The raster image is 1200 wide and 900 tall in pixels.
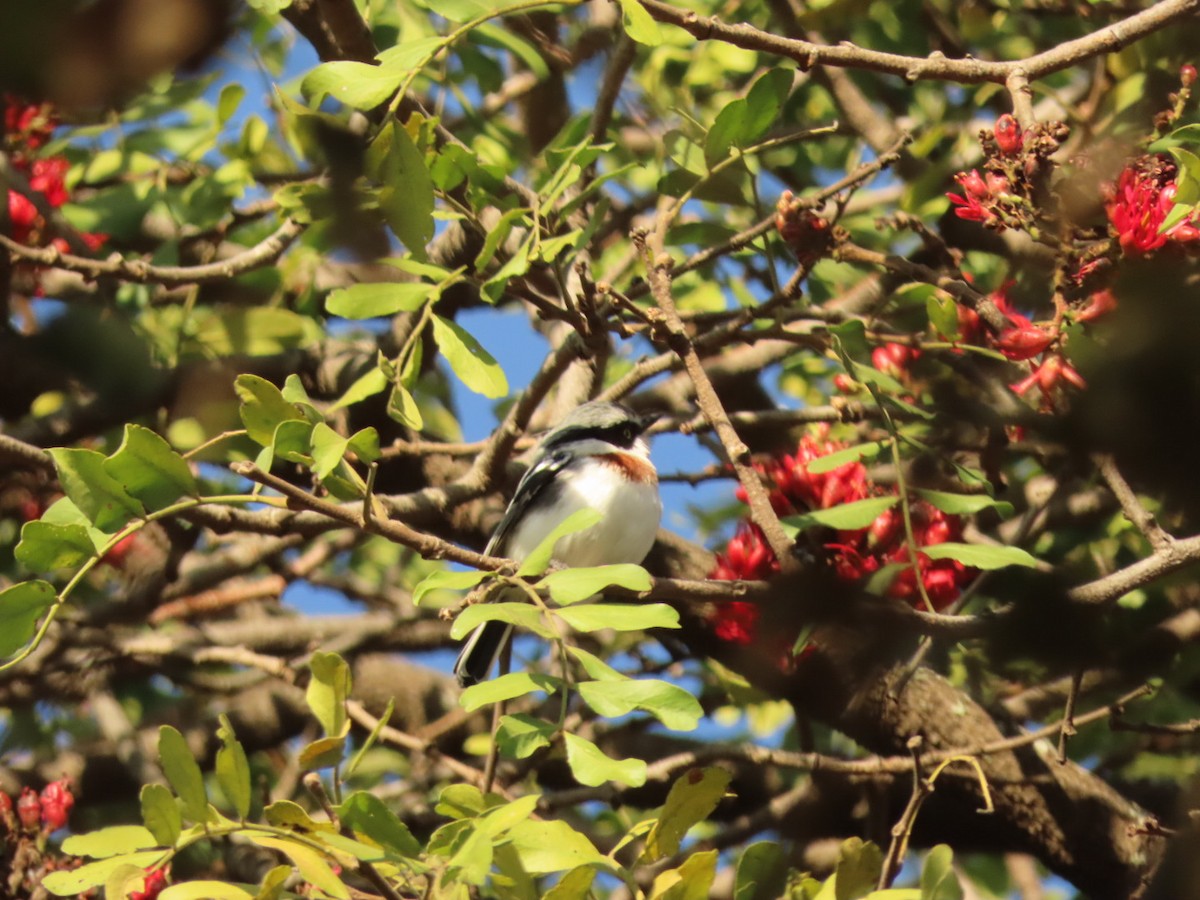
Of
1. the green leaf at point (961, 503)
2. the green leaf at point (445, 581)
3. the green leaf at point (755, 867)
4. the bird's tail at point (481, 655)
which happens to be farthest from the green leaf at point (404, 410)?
the bird's tail at point (481, 655)

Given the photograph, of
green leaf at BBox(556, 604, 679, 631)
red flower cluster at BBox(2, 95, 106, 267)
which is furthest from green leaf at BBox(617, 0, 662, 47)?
red flower cluster at BBox(2, 95, 106, 267)

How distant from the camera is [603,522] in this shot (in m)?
3.64

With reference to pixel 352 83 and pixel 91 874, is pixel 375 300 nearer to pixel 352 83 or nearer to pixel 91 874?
pixel 352 83

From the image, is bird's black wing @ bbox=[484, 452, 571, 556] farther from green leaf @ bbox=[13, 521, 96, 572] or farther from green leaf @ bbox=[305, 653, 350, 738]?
green leaf @ bbox=[13, 521, 96, 572]

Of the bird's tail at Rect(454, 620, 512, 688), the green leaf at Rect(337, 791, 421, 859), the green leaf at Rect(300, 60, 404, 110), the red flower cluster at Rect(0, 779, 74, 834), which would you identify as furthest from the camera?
the bird's tail at Rect(454, 620, 512, 688)

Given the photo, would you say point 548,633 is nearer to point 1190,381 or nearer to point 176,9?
point 1190,381

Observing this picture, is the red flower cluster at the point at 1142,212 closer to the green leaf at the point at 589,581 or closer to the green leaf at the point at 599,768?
the green leaf at the point at 589,581

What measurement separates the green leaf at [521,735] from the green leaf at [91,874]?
21.3 inches

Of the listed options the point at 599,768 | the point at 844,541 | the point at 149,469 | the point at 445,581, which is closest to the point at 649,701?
the point at 599,768

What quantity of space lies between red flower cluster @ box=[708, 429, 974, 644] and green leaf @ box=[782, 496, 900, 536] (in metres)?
0.22

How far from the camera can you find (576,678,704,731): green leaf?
1975 millimetres

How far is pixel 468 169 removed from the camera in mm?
2814

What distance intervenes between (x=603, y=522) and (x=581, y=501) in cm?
31

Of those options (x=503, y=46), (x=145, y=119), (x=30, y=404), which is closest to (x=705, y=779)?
(x=503, y=46)
